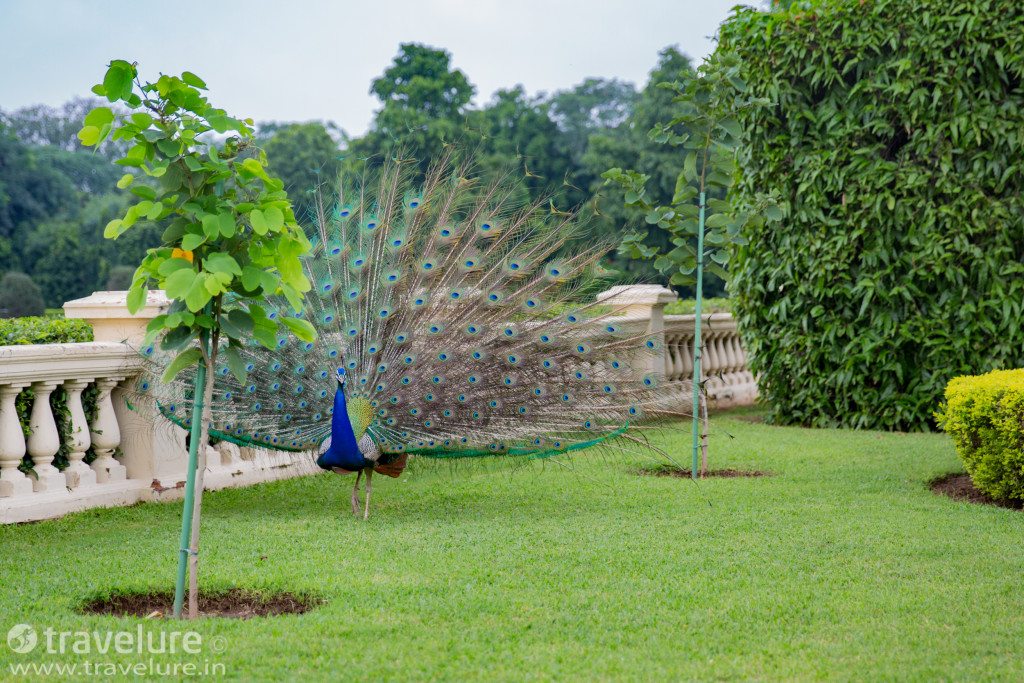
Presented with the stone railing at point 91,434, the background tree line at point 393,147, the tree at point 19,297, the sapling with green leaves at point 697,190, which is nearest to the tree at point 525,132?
the background tree line at point 393,147

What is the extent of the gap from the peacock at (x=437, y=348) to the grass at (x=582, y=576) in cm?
53

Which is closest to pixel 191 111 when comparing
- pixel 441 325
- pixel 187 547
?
pixel 187 547

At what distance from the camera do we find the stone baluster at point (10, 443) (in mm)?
6281

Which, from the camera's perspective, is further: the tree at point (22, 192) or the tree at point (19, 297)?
the tree at point (22, 192)

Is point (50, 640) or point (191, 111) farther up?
point (191, 111)

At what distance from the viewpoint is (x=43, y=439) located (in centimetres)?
650

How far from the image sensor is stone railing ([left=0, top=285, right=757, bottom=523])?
6.34 metres

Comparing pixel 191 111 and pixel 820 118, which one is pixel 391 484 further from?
pixel 820 118

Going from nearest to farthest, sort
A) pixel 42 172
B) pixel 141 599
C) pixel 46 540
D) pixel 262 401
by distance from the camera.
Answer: pixel 141 599 < pixel 46 540 < pixel 262 401 < pixel 42 172

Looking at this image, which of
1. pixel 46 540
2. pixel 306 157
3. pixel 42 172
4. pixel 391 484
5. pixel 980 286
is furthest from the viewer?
pixel 42 172

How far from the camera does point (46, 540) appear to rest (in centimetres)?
599

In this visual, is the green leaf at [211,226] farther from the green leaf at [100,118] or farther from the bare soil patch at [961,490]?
the bare soil patch at [961,490]

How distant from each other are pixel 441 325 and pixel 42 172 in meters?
59.6

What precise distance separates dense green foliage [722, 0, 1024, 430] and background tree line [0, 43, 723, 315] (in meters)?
21.3
